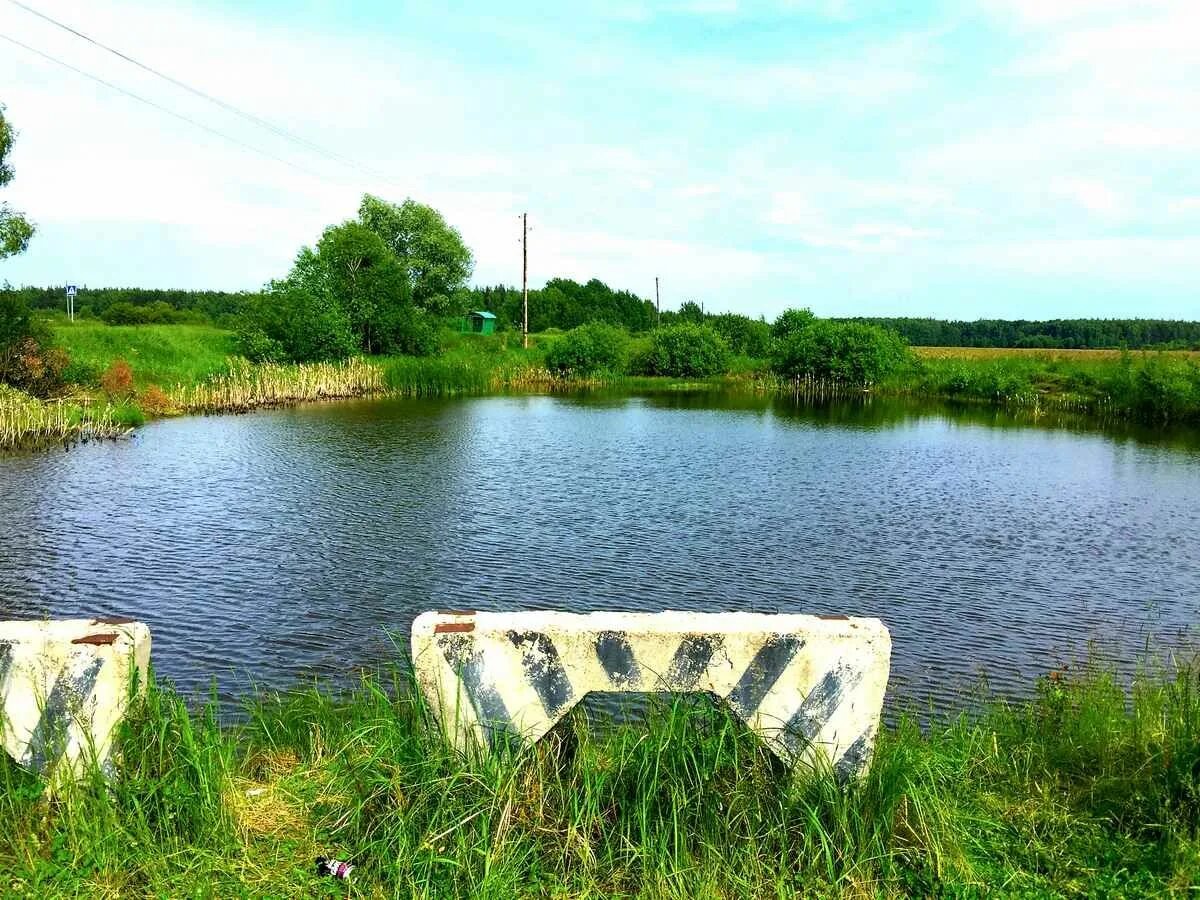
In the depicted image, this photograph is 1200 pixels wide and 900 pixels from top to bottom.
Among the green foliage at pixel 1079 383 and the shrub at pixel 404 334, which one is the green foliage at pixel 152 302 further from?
the green foliage at pixel 1079 383

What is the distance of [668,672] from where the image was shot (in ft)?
13.9

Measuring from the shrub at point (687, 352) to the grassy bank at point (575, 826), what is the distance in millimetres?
58746

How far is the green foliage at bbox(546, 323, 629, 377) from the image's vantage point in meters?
56.8

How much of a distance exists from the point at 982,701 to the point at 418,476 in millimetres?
15034

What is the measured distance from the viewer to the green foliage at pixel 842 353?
5341 cm

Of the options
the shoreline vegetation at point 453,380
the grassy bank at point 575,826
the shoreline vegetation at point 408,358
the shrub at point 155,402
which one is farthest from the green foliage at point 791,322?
the grassy bank at point 575,826

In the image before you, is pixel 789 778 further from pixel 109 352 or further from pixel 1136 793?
pixel 109 352

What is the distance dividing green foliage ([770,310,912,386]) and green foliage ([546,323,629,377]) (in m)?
11.0

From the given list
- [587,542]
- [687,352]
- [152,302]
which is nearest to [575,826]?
[587,542]

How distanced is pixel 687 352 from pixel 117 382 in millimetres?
39155

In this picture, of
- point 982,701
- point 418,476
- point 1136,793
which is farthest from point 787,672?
point 418,476

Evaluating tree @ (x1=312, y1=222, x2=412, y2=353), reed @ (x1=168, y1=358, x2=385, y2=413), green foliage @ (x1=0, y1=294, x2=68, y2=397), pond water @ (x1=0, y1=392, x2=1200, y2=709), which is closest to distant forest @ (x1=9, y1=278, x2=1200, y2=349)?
tree @ (x1=312, y1=222, x2=412, y2=353)

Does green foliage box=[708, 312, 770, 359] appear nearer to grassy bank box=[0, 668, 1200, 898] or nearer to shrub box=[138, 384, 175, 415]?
shrub box=[138, 384, 175, 415]

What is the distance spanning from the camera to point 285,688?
28.7ft
